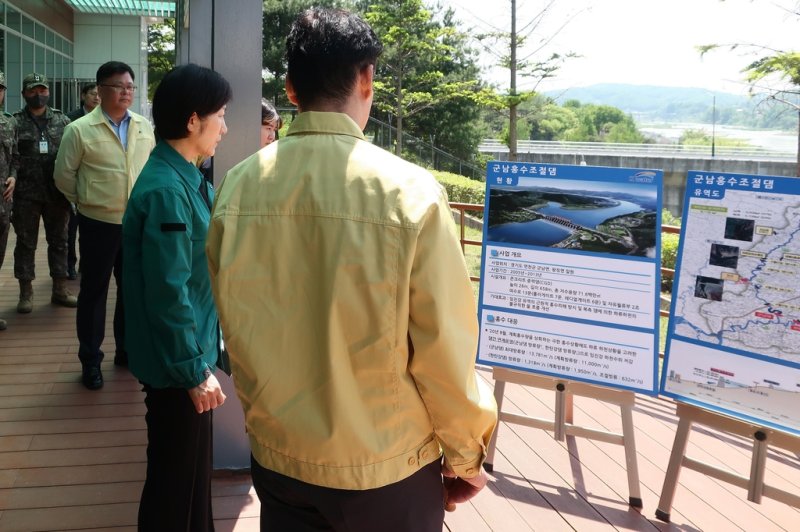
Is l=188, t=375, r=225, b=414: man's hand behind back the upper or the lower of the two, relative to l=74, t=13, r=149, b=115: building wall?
lower

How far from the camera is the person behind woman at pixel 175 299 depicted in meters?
1.67

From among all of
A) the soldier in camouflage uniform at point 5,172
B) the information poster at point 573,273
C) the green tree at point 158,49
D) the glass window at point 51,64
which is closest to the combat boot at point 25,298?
the soldier in camouflage uniform at point 5,172

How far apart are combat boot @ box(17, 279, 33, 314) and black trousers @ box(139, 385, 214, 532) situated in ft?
12.5

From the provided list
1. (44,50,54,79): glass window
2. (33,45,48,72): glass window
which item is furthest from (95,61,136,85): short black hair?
(44,50,54,79): glass window

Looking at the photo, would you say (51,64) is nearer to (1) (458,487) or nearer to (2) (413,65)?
(1) (458,487)

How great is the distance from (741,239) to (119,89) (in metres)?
2.99

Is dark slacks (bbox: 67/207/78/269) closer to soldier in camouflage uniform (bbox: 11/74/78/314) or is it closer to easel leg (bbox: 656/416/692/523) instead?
soldier in camouflage uniform (bbox: 11/74/78/314)

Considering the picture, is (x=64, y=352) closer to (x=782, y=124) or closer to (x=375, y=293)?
(x=375, y=293)

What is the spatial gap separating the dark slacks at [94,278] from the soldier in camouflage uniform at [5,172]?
3.94 ft

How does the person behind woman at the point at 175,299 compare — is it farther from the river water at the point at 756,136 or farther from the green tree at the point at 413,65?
the river water at the point at 756,136

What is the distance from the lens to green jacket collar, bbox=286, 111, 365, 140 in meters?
1.15

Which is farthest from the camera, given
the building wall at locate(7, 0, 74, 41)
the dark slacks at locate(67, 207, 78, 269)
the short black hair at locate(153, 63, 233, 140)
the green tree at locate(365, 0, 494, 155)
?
the green tree at locate(365, 0, 494, 155)

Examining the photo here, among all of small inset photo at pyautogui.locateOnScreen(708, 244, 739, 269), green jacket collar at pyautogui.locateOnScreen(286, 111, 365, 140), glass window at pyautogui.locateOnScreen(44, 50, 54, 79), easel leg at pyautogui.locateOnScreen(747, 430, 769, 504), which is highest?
glass window at pyautogui.locateOnScreen(44, 50, 54, 79)

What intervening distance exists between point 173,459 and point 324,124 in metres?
1.08
